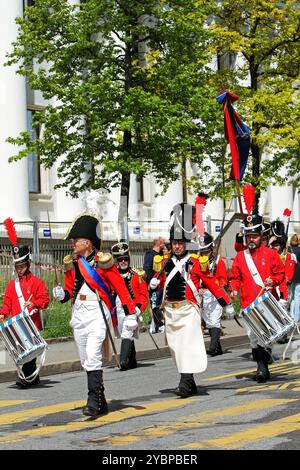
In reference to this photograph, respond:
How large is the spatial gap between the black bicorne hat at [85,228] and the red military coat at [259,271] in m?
2.90

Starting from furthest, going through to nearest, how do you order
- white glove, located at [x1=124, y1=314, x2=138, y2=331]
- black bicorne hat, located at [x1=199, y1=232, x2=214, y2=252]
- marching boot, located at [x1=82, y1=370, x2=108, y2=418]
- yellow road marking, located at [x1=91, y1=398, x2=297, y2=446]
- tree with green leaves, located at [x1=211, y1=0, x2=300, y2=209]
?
1. tree with green leaves, located at [x1=211, y1=0, x2=300, y2=209]
2. black bicorne hat, located at [x1=199, y1=232, x2=214, y2=252]
3. white glove, located at [x1=124, y1=314, x2=138, y2=331]
4. marching boot, located at [x1=82, y1=370, x2=108, y2=418]
5. yellow road marking, located at [x1=91, y1=398, x2=297, y2=446]

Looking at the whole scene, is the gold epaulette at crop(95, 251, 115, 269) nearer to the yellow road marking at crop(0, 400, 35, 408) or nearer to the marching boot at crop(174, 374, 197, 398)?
the marching boot at crop(174, 374, 197, 398)

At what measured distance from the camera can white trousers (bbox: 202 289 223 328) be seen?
18766 millimetres

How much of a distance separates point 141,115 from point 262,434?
56.7 ft

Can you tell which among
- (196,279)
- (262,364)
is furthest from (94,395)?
(196,279)

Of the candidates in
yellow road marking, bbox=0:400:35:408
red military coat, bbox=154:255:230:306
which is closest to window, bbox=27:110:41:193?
red military coat, bbox=154:255:230:306

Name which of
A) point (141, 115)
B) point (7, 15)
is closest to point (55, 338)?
point (141, 115)

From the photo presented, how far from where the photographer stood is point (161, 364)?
17375 mm

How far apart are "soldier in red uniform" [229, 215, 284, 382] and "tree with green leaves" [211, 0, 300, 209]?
17.9 meters

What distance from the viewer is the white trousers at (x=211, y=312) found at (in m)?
18.8

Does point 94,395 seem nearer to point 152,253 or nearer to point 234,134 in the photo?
point 234,134

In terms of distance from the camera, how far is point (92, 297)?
1110cm

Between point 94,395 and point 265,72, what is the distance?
23659 millimetres

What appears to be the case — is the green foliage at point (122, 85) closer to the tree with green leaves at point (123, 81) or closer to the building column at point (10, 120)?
the tree with green leaves at point (123, 81)
